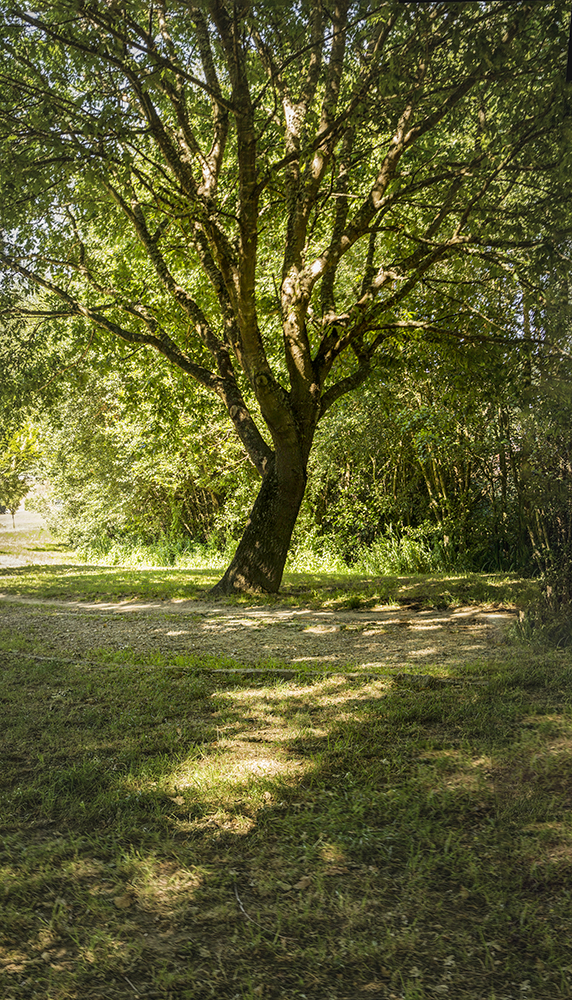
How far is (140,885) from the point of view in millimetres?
2750

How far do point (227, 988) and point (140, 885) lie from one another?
63 centimetres

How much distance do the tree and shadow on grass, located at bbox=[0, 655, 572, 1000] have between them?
4.98 metres

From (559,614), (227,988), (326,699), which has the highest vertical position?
(559,614)

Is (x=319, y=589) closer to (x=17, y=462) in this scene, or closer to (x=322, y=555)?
(x=322, y=555)


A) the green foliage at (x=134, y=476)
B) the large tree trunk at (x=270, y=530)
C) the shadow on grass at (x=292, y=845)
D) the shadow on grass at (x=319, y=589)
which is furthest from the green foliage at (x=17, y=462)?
the shadow on grass at (x=292, y=845)

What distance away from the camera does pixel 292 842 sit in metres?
3.01

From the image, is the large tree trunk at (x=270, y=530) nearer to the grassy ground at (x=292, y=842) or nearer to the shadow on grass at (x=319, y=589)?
the shadow on grass at (x=319, y=589)

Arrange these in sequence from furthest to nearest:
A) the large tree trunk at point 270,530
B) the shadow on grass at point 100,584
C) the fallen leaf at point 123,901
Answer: the shadow on grass at point 100,584, the large tree trunk at point 270,530, the fallen leaf at point 123,901

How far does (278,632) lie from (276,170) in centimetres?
557

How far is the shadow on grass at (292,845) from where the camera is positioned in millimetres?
2314

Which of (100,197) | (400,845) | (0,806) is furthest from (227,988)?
(100,197)

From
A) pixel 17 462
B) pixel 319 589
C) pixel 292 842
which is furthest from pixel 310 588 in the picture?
pixel 17 462

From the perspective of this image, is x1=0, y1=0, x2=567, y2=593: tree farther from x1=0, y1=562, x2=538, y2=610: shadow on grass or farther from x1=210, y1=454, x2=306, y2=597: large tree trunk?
x1=0, y1=562, x2=538, y2=610: shadow on grass

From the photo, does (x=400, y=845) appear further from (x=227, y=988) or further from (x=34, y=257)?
(x=34, y=257)
